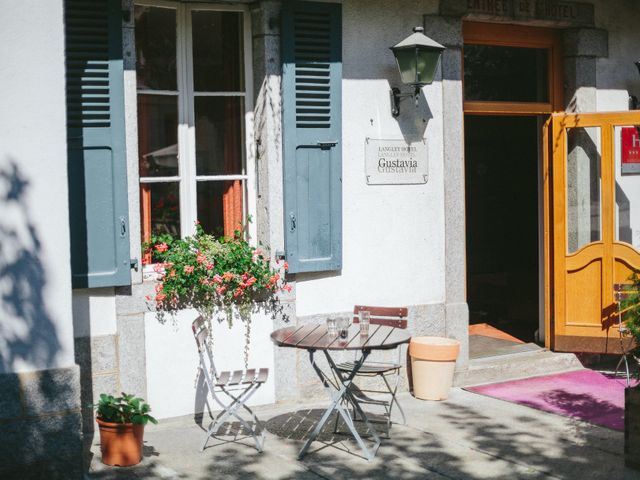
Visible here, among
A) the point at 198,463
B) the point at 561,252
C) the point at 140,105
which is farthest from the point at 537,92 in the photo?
the point at 198,463

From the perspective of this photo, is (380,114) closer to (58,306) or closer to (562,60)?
(562,60)

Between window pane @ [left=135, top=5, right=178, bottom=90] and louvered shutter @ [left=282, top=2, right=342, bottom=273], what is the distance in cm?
89

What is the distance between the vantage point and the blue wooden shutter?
664 cm

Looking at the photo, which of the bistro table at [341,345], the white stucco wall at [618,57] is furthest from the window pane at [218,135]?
the white stucco wall at [618,57]

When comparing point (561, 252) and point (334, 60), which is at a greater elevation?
point (334, 60)

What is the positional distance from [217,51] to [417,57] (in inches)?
64.1

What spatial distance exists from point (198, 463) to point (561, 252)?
166 inches

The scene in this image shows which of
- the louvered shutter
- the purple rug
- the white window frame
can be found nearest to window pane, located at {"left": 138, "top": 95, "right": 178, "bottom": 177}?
the white window frame

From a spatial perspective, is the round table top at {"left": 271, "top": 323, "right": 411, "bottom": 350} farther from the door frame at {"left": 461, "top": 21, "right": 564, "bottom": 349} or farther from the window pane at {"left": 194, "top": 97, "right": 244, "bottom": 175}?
the door frame at {"left": 461, "top": 21, "right": 564, "bottom": 349}

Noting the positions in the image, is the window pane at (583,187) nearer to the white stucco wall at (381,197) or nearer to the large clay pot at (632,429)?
the white stucco wall at (381,197)

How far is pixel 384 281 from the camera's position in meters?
8.00

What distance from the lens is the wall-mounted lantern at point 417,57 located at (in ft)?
25.0

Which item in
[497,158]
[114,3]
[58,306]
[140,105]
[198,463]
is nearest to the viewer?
[58,306]

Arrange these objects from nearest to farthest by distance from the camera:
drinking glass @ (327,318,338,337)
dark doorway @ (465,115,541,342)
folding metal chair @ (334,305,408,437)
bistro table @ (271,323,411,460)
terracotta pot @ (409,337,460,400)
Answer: bistro table @ (271,323,411,460), drinking glass @ (327,318,338,337), folding metal chair @ (334,305,408,437), terracotta pot @ (409,337,460,400), dark doorway @ (465,115,541,342)
